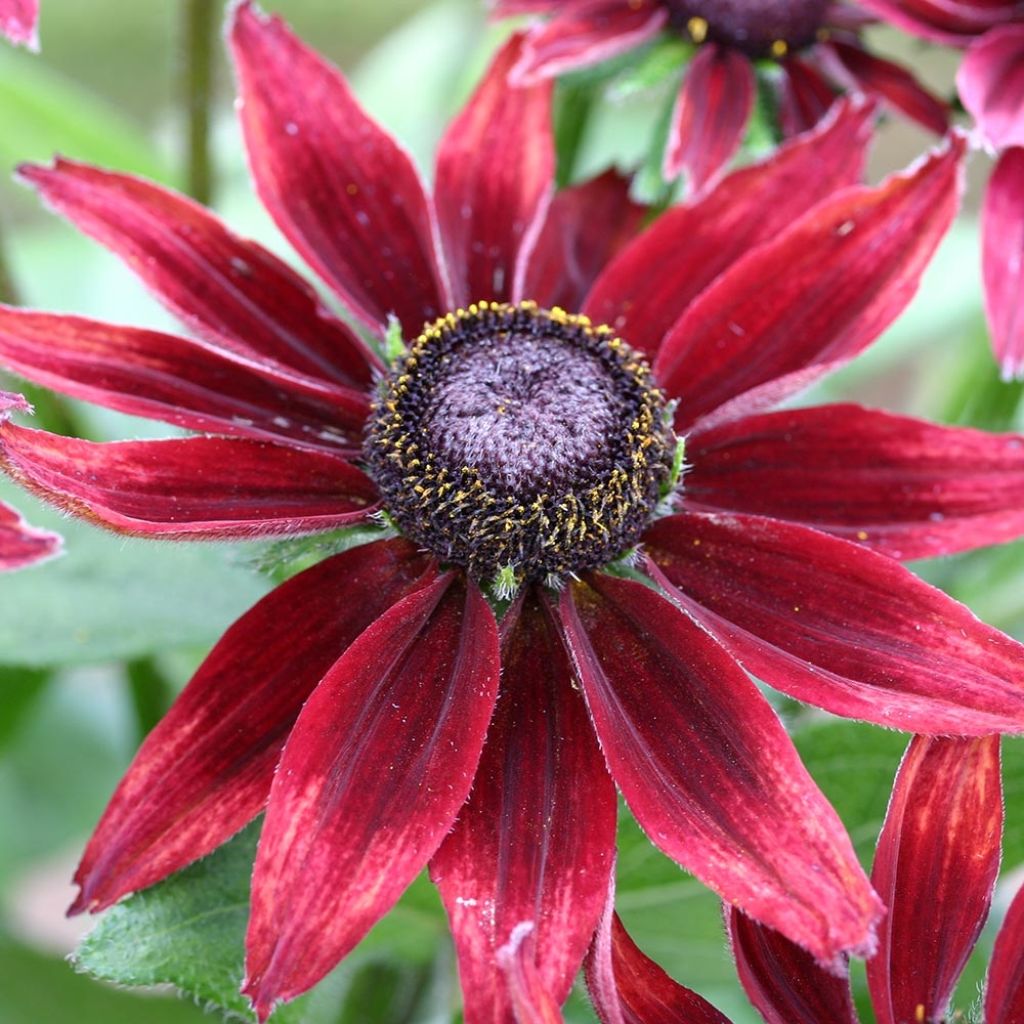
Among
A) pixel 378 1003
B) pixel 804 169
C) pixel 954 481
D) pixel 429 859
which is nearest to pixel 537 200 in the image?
pixel 804 169

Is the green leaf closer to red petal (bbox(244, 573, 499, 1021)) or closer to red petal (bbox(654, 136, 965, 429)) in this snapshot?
red petal (bbox(244, 573, 499, 1021))

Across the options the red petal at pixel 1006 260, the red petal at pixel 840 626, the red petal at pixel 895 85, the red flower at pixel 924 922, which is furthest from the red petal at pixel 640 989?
the red petal at pixel 895 85

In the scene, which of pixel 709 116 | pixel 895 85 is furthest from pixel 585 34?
pixel 895 85

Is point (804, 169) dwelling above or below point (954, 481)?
above

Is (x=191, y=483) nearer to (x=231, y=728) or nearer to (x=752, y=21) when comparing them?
(x=231, y=728)

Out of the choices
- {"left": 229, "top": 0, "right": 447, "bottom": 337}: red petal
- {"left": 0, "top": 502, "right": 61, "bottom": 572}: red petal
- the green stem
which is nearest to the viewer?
{"left": 0, "top": 502, "right": 61, "bottom": 572}: red petal

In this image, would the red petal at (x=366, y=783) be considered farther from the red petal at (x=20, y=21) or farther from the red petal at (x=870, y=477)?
the red petal at (x=20, y=21)

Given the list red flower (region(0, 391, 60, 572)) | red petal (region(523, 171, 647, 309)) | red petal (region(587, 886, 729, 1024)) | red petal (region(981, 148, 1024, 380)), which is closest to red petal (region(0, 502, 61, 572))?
red flower (region(0, 391, 60, 572))

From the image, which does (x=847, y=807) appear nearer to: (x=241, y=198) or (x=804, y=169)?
(x=804, y=169)
